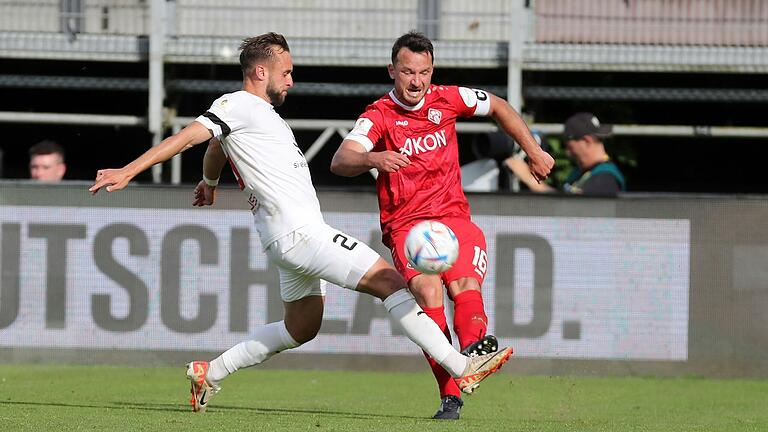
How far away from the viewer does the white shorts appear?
6586mm

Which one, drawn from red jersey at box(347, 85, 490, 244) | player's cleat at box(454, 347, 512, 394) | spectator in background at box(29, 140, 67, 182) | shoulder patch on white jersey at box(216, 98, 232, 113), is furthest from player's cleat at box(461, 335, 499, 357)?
spectator in background at box(29, 140, 67, 182)

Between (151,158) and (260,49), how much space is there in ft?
3.42

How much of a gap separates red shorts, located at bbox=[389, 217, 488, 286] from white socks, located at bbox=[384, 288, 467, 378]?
0.54m

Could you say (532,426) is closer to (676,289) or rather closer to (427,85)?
(427,85)

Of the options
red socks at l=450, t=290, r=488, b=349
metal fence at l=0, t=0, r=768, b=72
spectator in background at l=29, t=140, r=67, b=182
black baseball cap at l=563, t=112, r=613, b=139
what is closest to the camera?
red socks at l=450, t=290, r=488, b=349

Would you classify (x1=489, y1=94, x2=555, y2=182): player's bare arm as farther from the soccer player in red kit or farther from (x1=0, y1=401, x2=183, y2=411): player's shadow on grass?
(x1=0, y1=401, x2=183, y2=411): player's shadow on grass

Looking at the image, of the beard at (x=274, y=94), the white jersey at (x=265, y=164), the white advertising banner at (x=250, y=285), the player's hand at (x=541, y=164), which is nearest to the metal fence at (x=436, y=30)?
the white advertising banner at (x=250, y=285)

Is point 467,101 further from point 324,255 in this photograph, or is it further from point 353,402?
point 353,402

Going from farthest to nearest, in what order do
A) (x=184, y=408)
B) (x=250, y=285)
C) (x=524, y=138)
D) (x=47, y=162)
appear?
(x=47, y=162)
(x=250, y=285)
(x=184, y=408)
(x=524, y=138)

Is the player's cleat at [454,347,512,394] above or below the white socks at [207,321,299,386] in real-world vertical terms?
above

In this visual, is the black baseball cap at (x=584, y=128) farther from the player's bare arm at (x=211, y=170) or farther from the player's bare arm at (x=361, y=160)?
the player's bare arm at (x=211, y=170)

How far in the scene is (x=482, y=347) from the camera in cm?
662

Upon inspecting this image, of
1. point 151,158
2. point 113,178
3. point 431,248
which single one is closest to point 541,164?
point 431,248

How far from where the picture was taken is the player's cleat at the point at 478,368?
6.46 m
